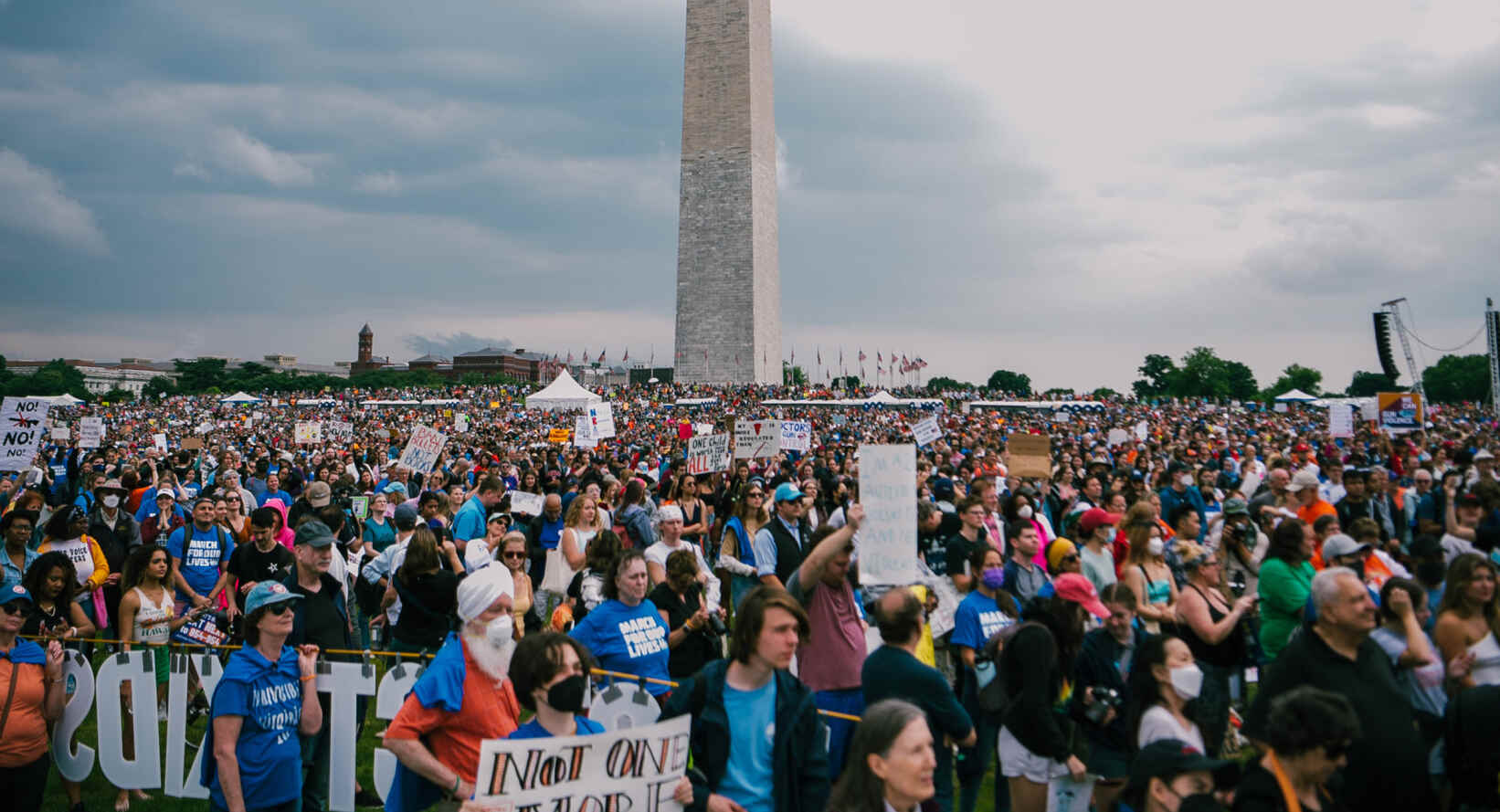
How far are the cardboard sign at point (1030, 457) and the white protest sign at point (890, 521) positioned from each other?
6.41 meters

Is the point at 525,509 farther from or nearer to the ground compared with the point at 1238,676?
farther from the ground

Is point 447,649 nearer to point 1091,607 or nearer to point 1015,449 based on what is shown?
point 1091,607

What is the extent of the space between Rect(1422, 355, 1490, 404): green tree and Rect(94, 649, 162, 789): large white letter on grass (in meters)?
93.2

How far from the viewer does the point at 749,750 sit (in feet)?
10.7

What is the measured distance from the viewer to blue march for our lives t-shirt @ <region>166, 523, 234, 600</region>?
24.1 ft

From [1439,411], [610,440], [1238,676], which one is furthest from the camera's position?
[1439,411]

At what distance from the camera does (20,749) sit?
457cm

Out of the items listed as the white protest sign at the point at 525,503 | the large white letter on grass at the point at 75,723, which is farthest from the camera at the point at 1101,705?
the white protest sign at the point at 525,503

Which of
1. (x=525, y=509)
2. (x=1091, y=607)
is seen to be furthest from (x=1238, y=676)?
(x=525, y=509)

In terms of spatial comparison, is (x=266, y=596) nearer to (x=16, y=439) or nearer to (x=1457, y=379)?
(x=16, y=439)

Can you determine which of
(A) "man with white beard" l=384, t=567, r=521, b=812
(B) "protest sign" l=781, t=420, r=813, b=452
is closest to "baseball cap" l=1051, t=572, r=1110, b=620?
(A) "man with white beard" l=384, t=567, r=521, b=812

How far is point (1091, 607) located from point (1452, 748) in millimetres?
1380

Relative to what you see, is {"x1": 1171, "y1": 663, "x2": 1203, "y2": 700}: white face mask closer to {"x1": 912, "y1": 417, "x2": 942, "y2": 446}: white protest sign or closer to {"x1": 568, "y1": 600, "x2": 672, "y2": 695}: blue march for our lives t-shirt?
{"x1": 568, "y1": 600, "x2": 672, "y2": 695}: blue march for our lives t-shirt

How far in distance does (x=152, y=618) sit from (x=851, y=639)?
4381 millimetres
